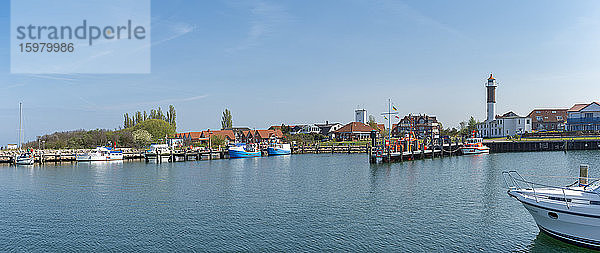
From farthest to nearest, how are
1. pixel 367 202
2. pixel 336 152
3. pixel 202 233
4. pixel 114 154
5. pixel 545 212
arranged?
pixel 336 152 < pixel 114 154 < pixel 367 202 < pixel 202 233 < pixel 545 212

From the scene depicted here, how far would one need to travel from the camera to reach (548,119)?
12488 cm

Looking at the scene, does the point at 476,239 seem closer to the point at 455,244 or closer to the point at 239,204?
the point at 455,244

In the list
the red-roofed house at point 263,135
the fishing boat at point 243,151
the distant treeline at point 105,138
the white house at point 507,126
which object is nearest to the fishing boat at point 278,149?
the fishing boat at point 243,151

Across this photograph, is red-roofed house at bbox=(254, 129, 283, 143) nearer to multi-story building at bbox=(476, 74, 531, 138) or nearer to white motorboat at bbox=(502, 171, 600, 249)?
multi-story building at bbox=(476, 74, 531, 138)

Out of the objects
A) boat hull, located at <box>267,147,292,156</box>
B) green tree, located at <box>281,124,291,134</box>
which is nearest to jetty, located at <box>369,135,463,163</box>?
boat hull, located at <box>267,147,292,156</box>

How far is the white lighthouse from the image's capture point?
12521 centimetres

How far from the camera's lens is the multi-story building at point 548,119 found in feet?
402

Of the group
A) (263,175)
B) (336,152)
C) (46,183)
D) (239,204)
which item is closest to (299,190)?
(239,204)

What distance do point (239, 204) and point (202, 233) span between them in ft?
25.8

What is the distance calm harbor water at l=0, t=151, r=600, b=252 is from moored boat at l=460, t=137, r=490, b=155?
40653 millimetres

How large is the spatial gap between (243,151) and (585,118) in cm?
8749

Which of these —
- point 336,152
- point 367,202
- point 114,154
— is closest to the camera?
point 367,202

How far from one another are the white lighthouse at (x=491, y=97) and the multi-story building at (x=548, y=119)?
416 inches

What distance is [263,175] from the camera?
48.7 metres
